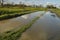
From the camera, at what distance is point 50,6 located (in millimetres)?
118812

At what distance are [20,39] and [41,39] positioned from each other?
1955mm

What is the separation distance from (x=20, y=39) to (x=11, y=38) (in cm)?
96

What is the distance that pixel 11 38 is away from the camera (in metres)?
11.1

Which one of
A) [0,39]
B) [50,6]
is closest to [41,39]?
[0,39]

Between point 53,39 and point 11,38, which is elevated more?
point 11,38

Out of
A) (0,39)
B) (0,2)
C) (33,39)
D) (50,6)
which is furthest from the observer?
(50,6)

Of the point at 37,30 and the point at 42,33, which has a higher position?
the point at 42,33

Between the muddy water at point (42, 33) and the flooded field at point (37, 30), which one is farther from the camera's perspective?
the flooded field at point (37, 30)

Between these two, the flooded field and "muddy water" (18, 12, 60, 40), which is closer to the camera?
"muddy water" (18, 12, 60, 40)

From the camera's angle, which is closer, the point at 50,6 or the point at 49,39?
the point at 49,39

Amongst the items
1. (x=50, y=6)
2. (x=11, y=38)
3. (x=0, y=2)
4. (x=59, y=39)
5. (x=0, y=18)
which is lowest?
(x=50, y=6)

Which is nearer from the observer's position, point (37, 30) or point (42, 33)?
point (42, 33)

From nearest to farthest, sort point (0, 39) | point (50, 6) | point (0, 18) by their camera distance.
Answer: point (0, 39)
point (0, 18)
point (50, 6)

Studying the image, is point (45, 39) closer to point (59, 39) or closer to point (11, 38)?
point (59, 39)
